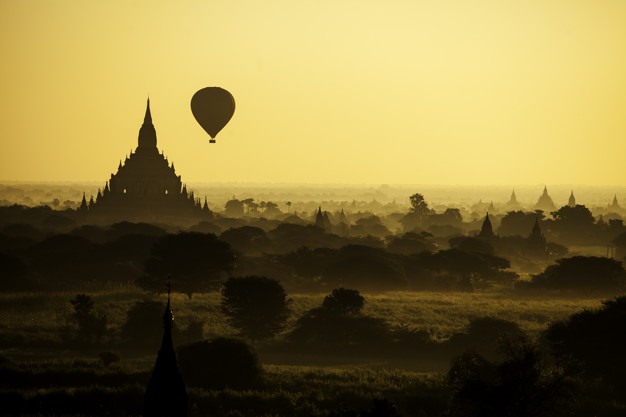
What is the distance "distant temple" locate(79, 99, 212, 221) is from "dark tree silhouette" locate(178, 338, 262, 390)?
105703 millimetres

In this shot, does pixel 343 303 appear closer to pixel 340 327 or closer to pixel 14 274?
pixel 340 327

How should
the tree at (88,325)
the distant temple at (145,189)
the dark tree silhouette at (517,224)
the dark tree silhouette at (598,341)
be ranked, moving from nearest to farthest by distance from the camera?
1. the dark tree silhouette at (598,341)
2. the tree at (88,325)
3. the distant temple at (145,189)
4. the dark tree silhouette at (517,224)

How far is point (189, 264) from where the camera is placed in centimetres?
7019

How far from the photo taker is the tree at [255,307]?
55031mm

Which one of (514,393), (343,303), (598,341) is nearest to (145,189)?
(343,303)

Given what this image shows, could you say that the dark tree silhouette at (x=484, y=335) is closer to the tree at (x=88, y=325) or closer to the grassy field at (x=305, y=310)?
the grassy field at (x=305, y=310)

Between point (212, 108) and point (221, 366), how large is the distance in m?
66.5

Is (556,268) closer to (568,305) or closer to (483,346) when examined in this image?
(568,305)

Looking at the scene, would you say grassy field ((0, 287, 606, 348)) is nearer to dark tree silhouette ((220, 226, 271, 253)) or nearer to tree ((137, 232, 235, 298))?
tree ((137, 232, 235, 298))

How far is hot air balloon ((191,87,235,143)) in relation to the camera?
10569cm

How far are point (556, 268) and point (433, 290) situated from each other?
1076 centimetres

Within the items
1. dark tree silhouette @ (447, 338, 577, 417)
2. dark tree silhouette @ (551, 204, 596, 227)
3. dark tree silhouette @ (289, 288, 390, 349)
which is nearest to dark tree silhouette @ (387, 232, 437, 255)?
dark tree silhouette @ (551, 204, 596, 227)

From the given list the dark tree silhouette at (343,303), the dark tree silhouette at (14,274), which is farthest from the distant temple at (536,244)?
the dark tree silhouette at (14,274)

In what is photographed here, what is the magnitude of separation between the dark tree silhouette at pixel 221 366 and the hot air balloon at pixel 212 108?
64.5m
